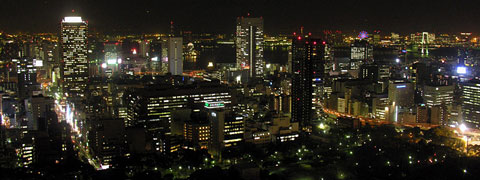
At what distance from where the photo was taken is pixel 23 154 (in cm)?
954

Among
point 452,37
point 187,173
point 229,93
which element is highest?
point 452,37

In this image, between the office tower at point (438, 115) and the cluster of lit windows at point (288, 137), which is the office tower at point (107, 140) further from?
the office tower at point (438, 115)

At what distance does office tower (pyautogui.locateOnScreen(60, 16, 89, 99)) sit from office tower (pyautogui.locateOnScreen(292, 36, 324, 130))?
866cm

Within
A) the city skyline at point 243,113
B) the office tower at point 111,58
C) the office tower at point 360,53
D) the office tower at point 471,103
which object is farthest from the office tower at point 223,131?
the office tower at point 360,53

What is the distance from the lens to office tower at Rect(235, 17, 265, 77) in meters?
23.0

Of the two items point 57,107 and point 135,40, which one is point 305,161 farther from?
point 135,40

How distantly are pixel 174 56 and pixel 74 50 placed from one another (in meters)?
4.47

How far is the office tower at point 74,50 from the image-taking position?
1881 cm

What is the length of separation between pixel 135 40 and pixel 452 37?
597 inches

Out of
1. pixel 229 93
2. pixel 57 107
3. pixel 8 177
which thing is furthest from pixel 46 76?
pixel 8 177

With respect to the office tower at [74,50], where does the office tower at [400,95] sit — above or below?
below

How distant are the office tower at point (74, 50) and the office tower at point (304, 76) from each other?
866 cm

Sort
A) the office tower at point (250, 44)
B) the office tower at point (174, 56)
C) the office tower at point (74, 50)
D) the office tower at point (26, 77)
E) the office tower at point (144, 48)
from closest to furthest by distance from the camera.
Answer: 1. the office tower at point (26, 77)
2. the office tower at point (74, 50)
3. the office tower at point (174, 56)
4. the office tower at point (250, 44)
5. the office tower at point (144, 48)

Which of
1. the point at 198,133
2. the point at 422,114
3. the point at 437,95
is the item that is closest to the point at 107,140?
the point at 198,133
